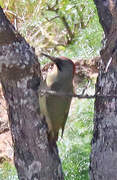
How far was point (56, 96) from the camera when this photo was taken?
176cm

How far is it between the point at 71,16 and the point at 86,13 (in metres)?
0.24

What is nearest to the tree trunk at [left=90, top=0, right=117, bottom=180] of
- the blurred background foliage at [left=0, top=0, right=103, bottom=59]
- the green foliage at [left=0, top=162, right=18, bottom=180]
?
the green foliage at [left=0, top=162, right=18, bottom=180]

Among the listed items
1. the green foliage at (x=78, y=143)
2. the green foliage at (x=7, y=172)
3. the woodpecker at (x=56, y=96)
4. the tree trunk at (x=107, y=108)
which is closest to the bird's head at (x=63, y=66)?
the woodpecker at (x=56, y=96)

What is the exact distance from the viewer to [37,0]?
14.7 ft

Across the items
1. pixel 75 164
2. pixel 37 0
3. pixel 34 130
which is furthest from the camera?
pixel 37 0

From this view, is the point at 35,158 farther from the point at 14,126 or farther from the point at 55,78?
the point at 55,78

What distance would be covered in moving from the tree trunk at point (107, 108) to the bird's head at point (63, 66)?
0.18 m

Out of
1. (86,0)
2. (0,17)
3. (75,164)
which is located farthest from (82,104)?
(0,17)

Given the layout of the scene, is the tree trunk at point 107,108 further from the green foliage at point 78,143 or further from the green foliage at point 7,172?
the green foliage at point 7,172

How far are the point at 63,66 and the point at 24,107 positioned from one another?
267 mm

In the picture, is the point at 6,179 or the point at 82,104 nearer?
the point at 6,179

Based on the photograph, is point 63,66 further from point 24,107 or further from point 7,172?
point 7,172

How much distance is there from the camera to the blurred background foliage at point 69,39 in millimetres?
2541


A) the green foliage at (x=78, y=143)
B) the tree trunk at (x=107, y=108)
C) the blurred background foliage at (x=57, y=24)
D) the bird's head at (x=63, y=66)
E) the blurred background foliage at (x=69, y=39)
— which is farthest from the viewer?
the blurred background foliage at (x=57, y=24)
